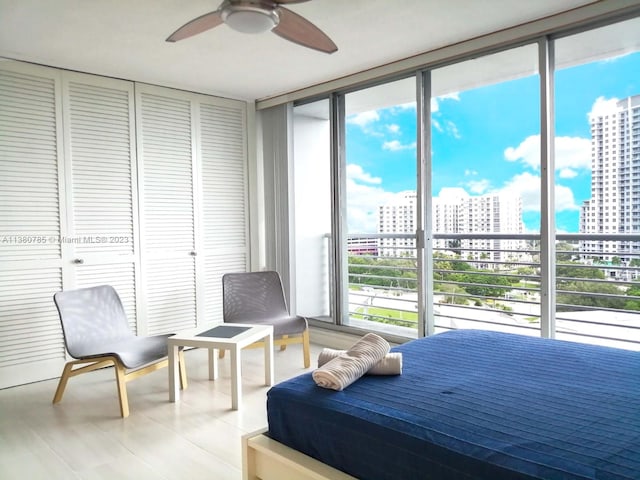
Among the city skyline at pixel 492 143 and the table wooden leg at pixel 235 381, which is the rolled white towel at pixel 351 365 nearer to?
the table wooden leg at pixel 235 381

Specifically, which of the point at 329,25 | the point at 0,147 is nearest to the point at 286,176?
the point at 329,25

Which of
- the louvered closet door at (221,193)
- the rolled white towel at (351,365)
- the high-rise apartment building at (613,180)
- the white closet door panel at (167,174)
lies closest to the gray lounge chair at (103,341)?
the white closet door panel at (167,174)

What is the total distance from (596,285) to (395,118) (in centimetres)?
323

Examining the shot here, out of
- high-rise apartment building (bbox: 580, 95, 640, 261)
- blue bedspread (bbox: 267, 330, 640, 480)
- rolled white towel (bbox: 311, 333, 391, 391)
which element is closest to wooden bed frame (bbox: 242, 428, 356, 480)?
blue bedspread (bbox: 267, 330, 640, 480)

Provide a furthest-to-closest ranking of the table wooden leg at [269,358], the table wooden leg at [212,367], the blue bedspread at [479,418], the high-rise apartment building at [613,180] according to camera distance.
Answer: the high-rise apartment building at [613,180] < the table wooden leg at [212,367] < the table wooden leg at [269,358] < the blue bedspread at [479,418]

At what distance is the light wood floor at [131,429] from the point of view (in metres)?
2.46

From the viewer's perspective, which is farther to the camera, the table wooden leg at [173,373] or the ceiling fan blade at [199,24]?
the table wooden leg at [173,373]

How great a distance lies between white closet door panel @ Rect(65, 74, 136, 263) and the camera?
4.11 meters

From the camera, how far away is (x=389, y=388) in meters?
1.98

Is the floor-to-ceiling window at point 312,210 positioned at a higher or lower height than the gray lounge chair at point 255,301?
higher

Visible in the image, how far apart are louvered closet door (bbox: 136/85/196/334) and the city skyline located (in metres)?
1.63

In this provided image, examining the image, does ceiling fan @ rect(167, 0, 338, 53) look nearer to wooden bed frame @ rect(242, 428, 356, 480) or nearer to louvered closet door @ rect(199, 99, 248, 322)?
wooden bed frame @ rect(242, 428, 356, 480)

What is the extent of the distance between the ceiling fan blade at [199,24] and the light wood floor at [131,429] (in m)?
2.24

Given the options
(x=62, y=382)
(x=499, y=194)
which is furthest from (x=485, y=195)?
(x=62, y=382)
